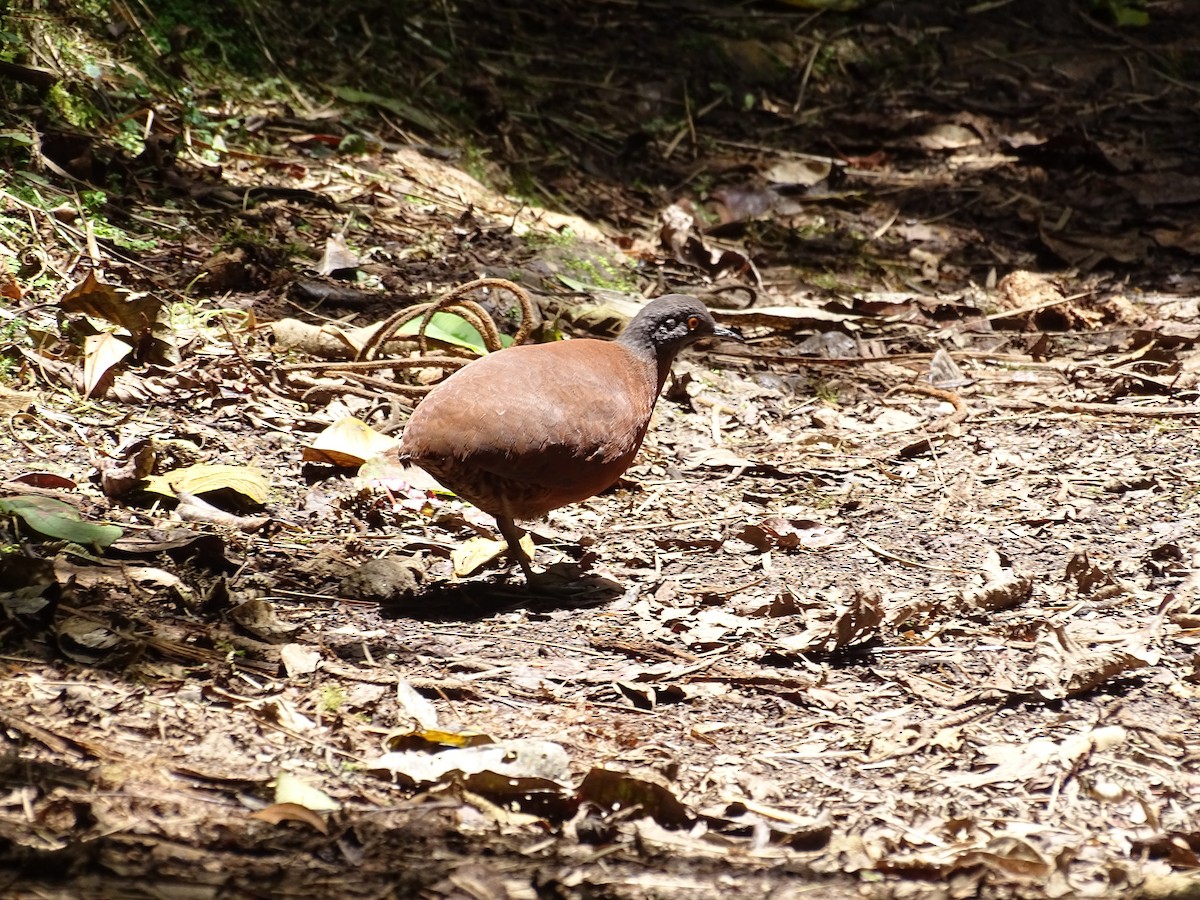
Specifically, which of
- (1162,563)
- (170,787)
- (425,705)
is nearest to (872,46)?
(1162,563)

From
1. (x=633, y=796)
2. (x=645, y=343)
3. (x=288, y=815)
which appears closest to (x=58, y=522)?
(x=288, y=815)

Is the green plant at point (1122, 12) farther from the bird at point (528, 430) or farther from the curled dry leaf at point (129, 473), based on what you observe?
the curled dry leaf at point (129, 473)

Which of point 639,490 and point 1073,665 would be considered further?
point 639,490

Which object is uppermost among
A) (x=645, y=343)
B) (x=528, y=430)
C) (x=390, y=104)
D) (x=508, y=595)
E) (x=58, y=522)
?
(x=390, y=104)

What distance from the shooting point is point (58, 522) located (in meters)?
3.40

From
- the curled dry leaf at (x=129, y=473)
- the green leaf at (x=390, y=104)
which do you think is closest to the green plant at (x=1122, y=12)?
the green leaf at (x=390, y=104)

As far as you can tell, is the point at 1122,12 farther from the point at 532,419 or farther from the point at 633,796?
the point at 633,796

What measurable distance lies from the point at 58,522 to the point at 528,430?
4.09 feet

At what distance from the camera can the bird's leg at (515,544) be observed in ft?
12.9

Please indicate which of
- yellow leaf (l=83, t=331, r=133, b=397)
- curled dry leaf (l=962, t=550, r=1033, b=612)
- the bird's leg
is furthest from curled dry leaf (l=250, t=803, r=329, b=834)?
yellow leaf (l=83, t=331, r=133, b=397)

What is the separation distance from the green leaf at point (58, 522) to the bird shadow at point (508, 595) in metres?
0.77

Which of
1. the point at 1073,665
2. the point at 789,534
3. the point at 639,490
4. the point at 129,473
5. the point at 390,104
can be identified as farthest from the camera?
the point at 390,104

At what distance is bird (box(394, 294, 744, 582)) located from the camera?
12.1ft

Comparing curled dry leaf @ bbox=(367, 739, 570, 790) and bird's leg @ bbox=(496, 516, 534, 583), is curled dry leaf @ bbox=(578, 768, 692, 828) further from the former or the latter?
bird's leg @ bbox=(496, 516, 534, 583)
